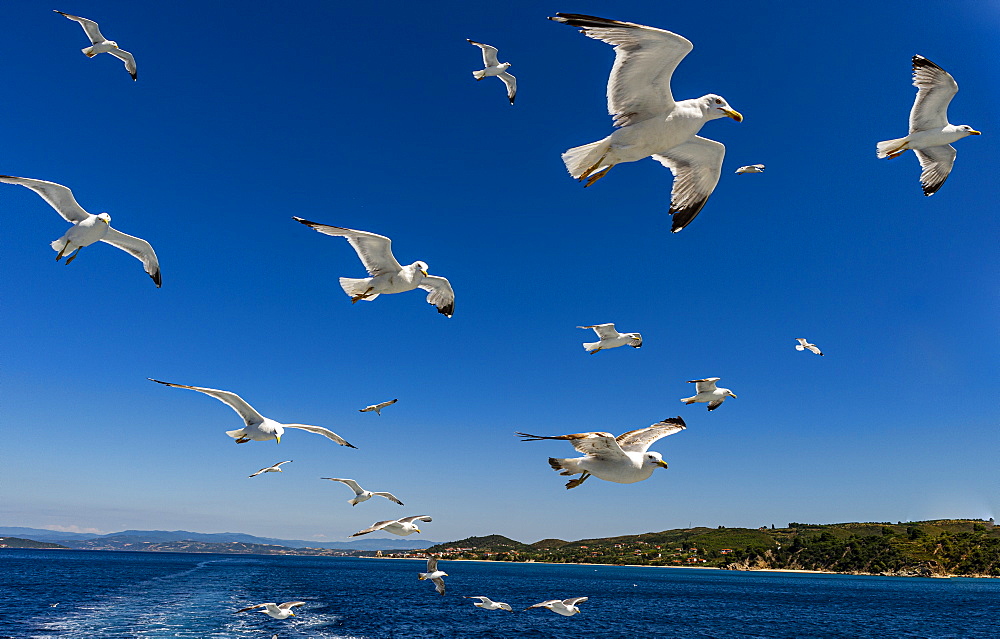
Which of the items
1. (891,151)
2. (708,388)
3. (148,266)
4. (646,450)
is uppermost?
(891,151)

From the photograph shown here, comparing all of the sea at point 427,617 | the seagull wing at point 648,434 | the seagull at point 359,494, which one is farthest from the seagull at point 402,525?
the sea at point 427,617

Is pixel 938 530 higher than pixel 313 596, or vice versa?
pixel 938 530

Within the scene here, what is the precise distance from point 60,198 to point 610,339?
43.1ft

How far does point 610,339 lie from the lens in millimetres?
16609

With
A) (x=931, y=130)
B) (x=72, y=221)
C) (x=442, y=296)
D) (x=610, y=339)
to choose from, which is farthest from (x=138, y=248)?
(x=931, y=130)

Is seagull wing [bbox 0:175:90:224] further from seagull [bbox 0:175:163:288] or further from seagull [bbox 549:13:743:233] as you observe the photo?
seagull [bbox 549:13:743:233]

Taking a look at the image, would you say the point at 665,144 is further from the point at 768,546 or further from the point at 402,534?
the point at 768,546

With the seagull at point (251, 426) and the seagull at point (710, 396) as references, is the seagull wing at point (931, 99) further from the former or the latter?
the seagull at point (251, 426)

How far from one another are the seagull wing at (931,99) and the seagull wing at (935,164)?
567 mm

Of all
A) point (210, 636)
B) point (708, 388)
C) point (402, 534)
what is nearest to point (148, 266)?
point (402, 534)

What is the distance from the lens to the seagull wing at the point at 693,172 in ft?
31.5

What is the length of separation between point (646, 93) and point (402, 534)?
13.7 metres

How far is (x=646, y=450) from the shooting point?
9.44 m

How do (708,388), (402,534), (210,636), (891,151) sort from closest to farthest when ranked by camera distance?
(891,151) < (708,388) < (402,534) < (210,636)
